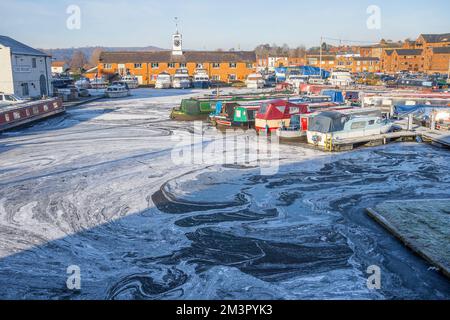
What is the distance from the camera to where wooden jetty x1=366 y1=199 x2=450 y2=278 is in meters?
8.30

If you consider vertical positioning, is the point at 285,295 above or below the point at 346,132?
below

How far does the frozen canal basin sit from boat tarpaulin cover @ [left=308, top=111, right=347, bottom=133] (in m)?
1.52

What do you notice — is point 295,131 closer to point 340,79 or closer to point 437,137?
point 437,137

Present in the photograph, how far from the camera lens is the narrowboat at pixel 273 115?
2167 centimetres

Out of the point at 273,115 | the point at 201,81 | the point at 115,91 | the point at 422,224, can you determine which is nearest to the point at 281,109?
the point at 273,115

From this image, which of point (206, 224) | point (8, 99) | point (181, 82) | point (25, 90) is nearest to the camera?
point (206, 224)

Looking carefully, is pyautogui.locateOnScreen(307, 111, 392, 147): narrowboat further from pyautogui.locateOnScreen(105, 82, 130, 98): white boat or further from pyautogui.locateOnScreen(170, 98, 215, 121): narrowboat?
pyautogui.locateOnScreen(105, 82, 130, 98): white boat

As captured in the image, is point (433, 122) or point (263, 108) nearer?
point (433, 122)

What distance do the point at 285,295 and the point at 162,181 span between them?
24.5 ft

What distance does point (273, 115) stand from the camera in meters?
21.8

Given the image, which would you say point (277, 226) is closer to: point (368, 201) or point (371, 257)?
point (371, 257)

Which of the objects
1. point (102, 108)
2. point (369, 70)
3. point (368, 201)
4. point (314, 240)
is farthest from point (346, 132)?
point (369, 70)

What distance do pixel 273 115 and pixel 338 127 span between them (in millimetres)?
3791
